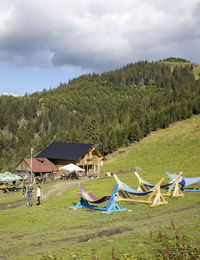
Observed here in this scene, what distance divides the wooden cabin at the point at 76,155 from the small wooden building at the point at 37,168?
2.05 metres

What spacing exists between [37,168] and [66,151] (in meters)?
8.05

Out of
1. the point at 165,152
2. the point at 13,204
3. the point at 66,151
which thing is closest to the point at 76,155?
the point at 66,151

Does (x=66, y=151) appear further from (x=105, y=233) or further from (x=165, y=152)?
(x=105, y=233)

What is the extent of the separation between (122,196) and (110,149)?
6263cm

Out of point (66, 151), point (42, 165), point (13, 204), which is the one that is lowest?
point (13, 204)

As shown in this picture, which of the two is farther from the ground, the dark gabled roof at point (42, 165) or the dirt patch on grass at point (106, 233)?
the dark gabled roof at point (42, 165)

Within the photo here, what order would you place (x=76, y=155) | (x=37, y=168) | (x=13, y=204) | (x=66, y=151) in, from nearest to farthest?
(x=13, y=204) → (x=37, y=168) → (x=76, y=155) → (x=66, y=151)

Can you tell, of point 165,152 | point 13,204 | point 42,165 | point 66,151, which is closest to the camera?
point 13,204

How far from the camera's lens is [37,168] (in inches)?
1973

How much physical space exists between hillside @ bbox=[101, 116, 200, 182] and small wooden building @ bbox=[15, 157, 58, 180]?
13.4m

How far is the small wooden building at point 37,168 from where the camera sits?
50266 mm

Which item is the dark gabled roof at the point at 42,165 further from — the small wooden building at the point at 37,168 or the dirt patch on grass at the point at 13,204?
the dirt patch on grass at the point at 13,204

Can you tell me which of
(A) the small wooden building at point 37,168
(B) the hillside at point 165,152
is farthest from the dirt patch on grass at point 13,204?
(B) the hillside at point 165,152

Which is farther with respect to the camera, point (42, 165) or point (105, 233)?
point (42, 165)
